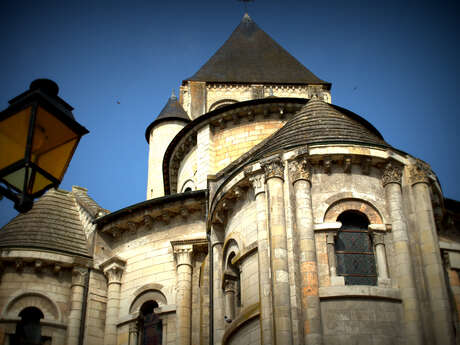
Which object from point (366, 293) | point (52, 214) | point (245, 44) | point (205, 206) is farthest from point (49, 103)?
point (245, 44)

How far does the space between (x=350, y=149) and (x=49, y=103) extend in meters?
11.3

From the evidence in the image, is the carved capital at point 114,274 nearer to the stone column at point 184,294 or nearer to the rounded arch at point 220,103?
the stone column at point 184,294

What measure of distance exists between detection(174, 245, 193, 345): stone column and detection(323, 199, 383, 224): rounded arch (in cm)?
587

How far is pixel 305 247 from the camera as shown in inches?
583

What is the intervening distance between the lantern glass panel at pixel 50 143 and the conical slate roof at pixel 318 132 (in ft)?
35.4

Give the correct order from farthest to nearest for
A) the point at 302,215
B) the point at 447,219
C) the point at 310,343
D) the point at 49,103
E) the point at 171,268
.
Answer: the point at 171,268 → the point at 447,219 → the point at 302,215 → the point at 310,343 → the point at 49,103

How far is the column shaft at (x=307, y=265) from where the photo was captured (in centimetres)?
1371

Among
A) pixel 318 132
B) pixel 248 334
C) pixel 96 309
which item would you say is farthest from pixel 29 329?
pixel 318 132

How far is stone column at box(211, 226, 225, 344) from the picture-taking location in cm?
1698

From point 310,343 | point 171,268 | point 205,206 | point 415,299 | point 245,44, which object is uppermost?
point 245,44

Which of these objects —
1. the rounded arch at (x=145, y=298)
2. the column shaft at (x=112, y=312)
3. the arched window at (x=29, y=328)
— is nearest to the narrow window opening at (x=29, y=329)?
the arched window at (x=29, y=328)

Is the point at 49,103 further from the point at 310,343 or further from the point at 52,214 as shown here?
the point at 52,214

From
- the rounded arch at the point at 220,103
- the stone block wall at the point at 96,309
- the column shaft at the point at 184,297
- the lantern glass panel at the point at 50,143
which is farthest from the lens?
the rounded arch at the point at 220,103

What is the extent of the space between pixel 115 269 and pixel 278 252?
8304 mm
